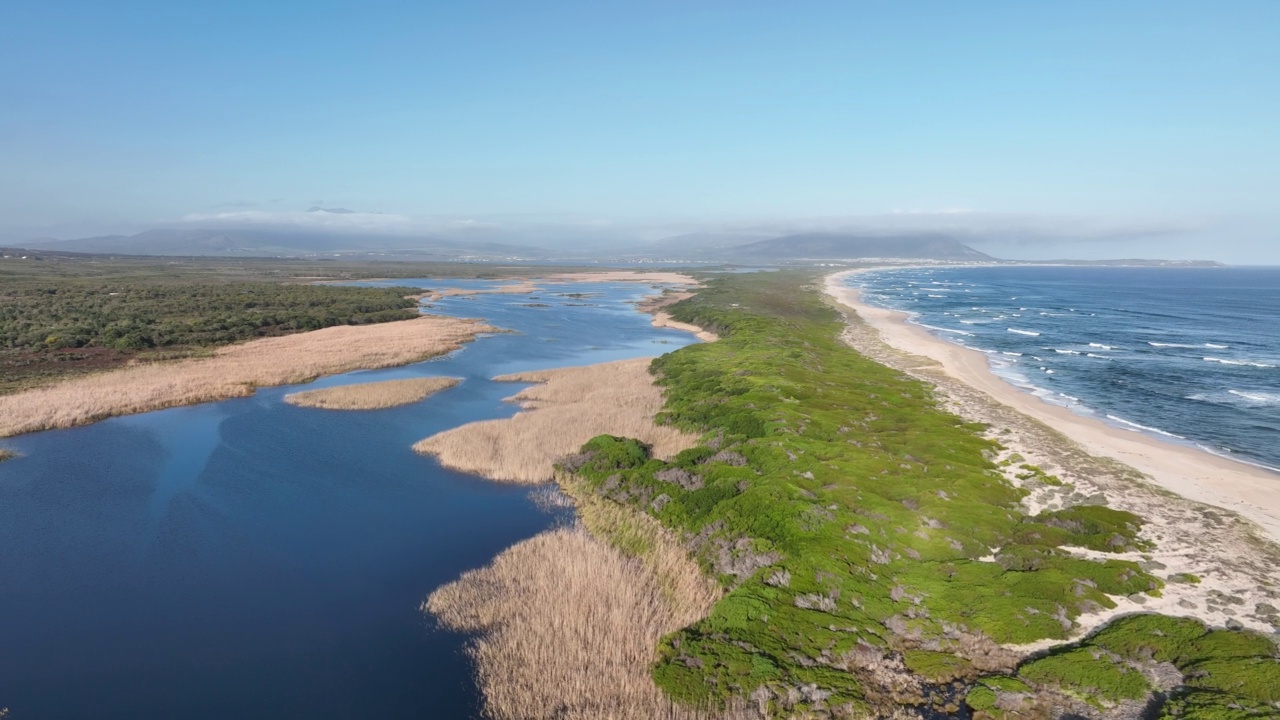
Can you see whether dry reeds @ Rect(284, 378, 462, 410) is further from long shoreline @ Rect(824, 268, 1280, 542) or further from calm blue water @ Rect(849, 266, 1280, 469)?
calm blue water @ Rect(849, 266, 1280, 469)

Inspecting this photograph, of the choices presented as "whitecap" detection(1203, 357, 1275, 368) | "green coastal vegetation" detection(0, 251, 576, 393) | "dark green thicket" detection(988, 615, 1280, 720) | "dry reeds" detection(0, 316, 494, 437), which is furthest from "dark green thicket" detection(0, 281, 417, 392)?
"whitecap" detection(1203, 357, 1275, 368)

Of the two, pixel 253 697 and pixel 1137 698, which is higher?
pixel 1137 698

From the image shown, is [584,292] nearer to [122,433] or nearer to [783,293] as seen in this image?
[783,293]

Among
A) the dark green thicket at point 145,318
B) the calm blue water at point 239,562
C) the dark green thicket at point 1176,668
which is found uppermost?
the dark green thicket at point 145,318

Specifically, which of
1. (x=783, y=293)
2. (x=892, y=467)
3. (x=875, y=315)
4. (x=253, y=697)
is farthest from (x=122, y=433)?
(x=783, y=293)

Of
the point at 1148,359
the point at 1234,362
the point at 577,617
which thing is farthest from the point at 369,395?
the point at 1234,362

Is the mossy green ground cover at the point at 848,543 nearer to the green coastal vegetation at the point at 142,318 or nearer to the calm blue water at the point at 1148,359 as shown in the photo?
the calm blue water at the point at 1148,359

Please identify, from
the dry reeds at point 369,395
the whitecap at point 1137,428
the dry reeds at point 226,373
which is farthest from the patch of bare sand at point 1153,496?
the dry reeds at point 226,373
